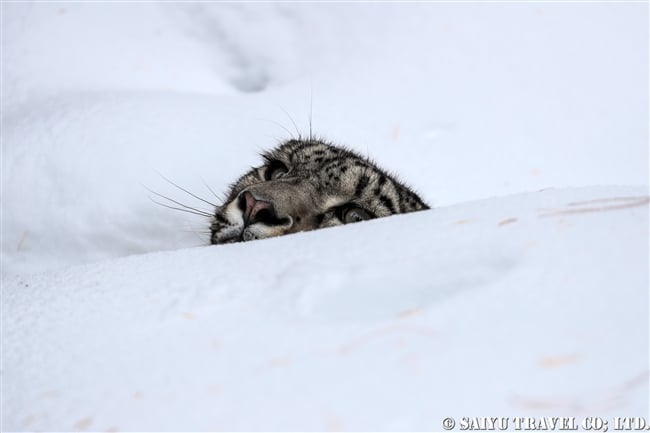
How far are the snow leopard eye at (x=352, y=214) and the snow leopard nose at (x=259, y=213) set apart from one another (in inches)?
14.8

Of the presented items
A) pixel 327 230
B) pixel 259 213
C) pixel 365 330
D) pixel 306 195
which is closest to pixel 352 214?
pixel 306 195

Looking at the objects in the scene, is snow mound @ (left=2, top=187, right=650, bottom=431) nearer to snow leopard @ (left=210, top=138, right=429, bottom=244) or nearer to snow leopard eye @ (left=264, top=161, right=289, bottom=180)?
snow leopard @ (left=210, top=138, right=429, bottom=244)

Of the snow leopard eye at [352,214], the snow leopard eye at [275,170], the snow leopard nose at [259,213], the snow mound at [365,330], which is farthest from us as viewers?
the snow leopard eye at [275,170]

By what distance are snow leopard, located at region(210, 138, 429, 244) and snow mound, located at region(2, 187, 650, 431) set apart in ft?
1.91

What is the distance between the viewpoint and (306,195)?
272cm

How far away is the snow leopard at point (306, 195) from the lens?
2.50m

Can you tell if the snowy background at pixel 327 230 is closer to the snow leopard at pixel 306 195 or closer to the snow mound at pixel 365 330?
the snow mound at pixel 365 330

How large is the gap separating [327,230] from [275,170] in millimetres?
1273

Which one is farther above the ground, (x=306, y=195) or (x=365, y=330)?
(x=306, y=195)

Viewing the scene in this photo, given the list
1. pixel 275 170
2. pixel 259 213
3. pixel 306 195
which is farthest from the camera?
pixel 275 170

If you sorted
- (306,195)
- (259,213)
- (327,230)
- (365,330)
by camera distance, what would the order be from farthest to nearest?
(306,195), (259,213), (327,230), (365,330)

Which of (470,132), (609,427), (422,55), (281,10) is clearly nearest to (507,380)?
(609,427)

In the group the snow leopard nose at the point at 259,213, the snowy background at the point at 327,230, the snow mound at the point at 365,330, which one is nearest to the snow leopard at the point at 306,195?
the snow leopard nose at the point at 259,213

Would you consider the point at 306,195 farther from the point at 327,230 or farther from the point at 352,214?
the point at 327,230
